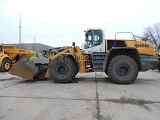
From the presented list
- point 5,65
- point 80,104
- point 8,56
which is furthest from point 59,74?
point 8,56

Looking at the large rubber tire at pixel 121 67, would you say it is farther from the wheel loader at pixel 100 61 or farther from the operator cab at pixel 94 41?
the operator cab at pixel 94 41

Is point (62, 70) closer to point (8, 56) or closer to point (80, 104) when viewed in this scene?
point (80, 104)

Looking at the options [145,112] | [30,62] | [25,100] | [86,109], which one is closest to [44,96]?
[25,100]

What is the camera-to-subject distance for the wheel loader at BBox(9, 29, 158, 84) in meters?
10.9

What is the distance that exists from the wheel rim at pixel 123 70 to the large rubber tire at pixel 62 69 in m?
1.96

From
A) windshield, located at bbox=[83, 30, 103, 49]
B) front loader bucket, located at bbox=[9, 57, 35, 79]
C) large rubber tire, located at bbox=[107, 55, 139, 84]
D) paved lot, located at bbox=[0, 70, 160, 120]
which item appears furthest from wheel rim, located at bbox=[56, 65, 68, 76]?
paved lot, located at bbox=[0, 70, 160, 120]

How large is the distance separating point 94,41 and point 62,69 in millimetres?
1903

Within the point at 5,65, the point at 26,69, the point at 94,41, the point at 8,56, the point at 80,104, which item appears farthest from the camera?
the point at 8,56

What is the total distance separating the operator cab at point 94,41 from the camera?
11.4 metres

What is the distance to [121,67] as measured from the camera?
1097 centimetres

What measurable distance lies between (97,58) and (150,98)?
12.6 feet

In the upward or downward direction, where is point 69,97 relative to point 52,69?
downward

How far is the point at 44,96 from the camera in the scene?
7977 mm

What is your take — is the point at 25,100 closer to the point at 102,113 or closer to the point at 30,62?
the point at 102,113
